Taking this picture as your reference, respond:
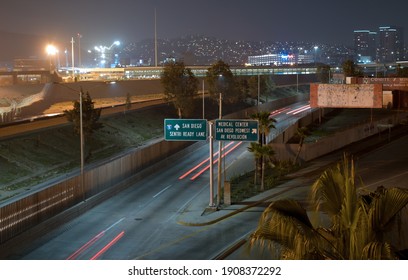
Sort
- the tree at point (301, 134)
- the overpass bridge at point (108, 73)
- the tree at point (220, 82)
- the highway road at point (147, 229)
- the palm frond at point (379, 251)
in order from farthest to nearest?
the overpass bridge at point (108, 73) → the tree at point (220, 82) → the tree at point (301, 134) → the highway road at point (147, 229) → the palm frond at point (379, 251)

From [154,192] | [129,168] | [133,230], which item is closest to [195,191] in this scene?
[154,192]

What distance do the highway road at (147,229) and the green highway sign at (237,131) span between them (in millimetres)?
3475

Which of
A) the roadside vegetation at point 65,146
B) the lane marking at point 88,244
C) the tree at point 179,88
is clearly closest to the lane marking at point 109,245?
the lane marking at point 88,244

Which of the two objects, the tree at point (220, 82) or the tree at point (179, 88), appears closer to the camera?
the tree at point (179, 88)

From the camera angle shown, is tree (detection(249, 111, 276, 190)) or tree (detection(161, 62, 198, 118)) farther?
tree (detection(161, 62, 198, 118))

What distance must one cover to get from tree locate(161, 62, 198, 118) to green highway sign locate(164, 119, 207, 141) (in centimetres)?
3781

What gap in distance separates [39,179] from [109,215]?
10709mm

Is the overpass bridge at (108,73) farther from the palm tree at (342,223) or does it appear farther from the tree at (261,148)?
the palm tree at (342,223)

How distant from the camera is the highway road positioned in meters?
20.4

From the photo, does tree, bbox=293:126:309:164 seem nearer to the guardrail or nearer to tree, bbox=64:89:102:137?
the guardrail

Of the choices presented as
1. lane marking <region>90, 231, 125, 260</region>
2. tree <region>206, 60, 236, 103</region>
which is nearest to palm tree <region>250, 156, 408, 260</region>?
lane marking <region>90, 231, 125, 260</region>

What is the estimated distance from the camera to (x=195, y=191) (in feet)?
109

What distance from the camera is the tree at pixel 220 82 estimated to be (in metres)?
81.6
